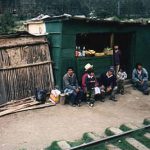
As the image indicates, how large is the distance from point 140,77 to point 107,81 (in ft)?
6.55

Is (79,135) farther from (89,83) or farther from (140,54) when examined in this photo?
(140,54)

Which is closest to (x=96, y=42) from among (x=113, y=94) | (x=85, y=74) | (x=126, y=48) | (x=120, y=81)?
(x=126, y=48)

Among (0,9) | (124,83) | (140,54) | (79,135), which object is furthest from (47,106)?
(0,9)

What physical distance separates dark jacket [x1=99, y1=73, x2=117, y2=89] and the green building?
1.66ft

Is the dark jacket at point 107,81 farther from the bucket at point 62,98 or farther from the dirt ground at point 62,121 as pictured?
the bucket at point 62,98

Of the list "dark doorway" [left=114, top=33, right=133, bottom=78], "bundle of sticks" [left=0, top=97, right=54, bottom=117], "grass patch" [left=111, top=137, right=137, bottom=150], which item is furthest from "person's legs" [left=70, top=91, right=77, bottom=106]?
"dark doorway" [left=114, top=33, right=133, bottom=78]

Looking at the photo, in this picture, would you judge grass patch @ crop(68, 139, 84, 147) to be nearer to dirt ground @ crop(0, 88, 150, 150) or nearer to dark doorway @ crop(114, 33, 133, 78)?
dirt ground @ crop(0, 88, 150, 150)

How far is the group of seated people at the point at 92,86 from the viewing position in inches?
469

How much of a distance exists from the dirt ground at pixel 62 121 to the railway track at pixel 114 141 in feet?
1.51

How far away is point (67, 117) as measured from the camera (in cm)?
1066

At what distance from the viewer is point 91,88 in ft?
39.9

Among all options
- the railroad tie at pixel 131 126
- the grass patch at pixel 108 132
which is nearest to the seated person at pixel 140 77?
the railroad tie at pixel 131 126

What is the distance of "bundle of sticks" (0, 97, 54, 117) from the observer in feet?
35.9

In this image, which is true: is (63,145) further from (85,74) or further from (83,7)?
(83,7)
